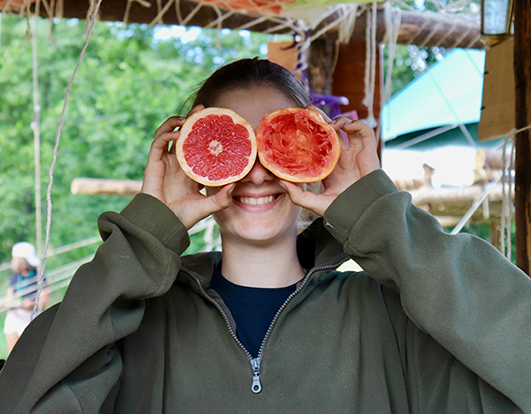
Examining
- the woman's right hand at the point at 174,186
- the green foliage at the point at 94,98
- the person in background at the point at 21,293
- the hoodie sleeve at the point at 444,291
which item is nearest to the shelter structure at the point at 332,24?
the woman's right hand at the point at 174,186

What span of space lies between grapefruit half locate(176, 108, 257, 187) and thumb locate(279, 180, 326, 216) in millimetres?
141

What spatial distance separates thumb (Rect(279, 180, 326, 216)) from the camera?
173 cm

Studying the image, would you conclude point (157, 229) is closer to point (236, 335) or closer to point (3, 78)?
point (236, 335)

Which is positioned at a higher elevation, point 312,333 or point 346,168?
point 346,168

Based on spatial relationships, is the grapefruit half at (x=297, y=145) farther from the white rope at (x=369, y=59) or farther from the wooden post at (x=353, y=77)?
the wooden post at (x=353, y=77)

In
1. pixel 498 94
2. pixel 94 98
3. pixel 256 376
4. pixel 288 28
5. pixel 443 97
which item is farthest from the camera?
pixel 94 98

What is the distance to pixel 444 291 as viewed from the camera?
4.88 feet

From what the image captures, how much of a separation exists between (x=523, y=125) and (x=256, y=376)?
1.38m

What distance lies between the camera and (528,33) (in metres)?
2.09

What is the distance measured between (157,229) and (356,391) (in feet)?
2.46

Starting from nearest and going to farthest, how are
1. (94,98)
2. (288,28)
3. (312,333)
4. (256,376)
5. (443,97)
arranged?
(256,376), (312,333), (288,28), (443,97), (94,98)

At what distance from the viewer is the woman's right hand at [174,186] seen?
1743 millimetres

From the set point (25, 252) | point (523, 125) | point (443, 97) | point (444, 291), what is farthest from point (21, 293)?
point (443, 97)

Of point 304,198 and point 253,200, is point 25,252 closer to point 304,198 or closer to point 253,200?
point 253,200
